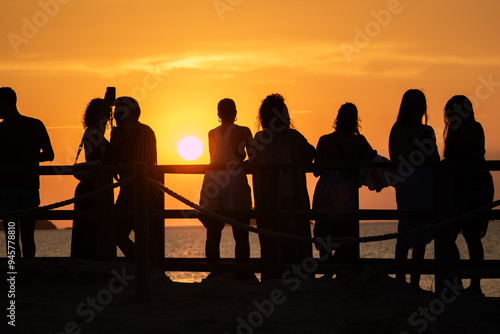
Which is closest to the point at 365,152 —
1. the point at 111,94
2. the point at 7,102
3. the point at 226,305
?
the point at 226,305

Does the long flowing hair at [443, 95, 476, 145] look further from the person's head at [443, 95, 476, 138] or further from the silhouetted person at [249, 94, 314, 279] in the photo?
the silhouetted person at [249, 94, 314, 279]

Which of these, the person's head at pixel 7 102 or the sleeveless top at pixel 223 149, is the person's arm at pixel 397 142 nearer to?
the sleeveless top at pixel 223 149

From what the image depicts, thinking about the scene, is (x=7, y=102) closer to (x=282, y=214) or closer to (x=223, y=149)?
(x=223, y=149)

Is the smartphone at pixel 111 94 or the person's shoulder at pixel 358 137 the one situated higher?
the smartphone at pixel 111 94

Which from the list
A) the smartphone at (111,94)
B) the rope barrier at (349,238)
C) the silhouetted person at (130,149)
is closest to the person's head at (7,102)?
the smartphone at (111,94)

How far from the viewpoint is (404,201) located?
833 centimetres

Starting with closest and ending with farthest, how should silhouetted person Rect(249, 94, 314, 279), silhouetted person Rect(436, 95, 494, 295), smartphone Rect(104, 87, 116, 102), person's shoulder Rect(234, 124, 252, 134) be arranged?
silhouetted person Rect(436, 95, 494, 295)
silhouetted person Rect(249, 94, 314, 279)
person's shoulder Rect(234, 124, 252, 134)
smartphone Rect(104, 87, 116, 102)

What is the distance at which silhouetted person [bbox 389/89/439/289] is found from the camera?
8.17 m

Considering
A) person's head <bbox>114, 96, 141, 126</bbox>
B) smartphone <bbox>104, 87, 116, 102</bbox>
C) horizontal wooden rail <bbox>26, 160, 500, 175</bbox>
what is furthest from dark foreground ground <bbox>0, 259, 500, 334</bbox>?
smartphone <bbox>104, 87, 116, 102</bbox>

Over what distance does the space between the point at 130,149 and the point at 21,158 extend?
126 centimetres

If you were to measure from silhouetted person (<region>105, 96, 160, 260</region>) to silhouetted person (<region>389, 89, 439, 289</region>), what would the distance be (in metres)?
2.54

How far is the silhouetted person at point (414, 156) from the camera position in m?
8.17

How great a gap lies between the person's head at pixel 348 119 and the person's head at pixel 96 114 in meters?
2.54

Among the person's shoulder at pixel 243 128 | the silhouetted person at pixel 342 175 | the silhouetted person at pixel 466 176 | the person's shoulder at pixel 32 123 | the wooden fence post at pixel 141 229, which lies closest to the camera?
the wooden fence post at pixel 141 229
